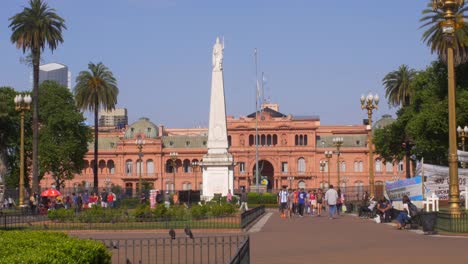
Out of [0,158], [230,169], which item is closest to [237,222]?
[230,169]

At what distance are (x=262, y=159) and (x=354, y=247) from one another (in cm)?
10295

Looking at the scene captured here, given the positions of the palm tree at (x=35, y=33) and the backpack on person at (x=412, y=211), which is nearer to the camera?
the backpack on person at (x=412, y=211)

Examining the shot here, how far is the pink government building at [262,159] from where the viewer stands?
122562mm

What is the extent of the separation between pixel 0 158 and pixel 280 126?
58007 millimetres

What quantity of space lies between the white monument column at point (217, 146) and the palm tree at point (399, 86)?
95.1 ft

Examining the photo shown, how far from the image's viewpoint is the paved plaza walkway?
17.9 meters

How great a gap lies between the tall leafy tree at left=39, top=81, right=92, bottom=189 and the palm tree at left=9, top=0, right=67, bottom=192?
2123 centimetres

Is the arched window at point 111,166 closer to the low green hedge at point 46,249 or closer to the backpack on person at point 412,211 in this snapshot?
the backpack on person at point 412,211

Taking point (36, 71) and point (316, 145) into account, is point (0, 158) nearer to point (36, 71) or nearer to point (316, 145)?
point (36, 71)

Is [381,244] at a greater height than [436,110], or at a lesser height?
lesser

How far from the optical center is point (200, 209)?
110ft

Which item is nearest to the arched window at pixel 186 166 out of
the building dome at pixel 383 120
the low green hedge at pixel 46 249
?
the building dome at pixel 383 120

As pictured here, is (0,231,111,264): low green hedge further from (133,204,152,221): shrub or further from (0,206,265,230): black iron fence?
(133,204,152,221): shrub

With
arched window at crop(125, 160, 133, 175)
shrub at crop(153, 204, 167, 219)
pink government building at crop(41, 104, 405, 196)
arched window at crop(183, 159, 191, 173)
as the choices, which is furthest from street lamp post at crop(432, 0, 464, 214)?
arched window at crop(125, 160, 133, 175)
